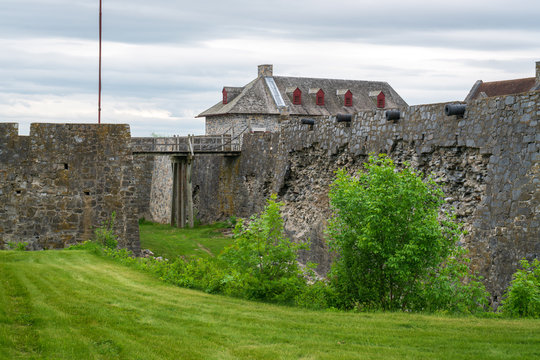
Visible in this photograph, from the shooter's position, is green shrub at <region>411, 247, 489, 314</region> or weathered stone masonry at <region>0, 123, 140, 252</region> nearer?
green shrub at <region>411, 247, 489, 314</region>

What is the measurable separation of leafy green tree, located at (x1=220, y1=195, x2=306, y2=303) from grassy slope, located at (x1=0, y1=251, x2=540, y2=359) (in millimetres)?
396

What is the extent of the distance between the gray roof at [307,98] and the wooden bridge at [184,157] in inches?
631

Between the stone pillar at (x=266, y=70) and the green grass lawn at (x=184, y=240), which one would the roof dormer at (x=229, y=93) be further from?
the green grass lawn at (x=184, y=240)

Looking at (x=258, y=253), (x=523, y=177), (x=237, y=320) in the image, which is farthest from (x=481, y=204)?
(x=237, y=320)

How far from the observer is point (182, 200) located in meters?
36.0

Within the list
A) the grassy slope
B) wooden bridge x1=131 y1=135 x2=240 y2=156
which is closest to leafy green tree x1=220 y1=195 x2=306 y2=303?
the grassy slope

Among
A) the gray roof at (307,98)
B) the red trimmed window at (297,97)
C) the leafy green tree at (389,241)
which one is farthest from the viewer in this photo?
the red trimmed window at (297,97)

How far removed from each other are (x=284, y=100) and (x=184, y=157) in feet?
65.6

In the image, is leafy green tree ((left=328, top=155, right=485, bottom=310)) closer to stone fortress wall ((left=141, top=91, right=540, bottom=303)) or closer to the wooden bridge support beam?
stone fortress wall ((left=141, top=91, right=540, bottom=303))

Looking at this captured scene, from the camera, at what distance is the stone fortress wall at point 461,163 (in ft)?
39.7

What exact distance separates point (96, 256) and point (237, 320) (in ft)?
27.8

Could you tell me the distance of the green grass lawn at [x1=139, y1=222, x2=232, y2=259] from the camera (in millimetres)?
25969

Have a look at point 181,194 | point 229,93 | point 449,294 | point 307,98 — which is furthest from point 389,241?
point 307,98

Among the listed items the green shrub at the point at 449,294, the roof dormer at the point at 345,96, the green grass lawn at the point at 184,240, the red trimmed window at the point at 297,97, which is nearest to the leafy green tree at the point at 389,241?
the green shrub at the point at 449,294
